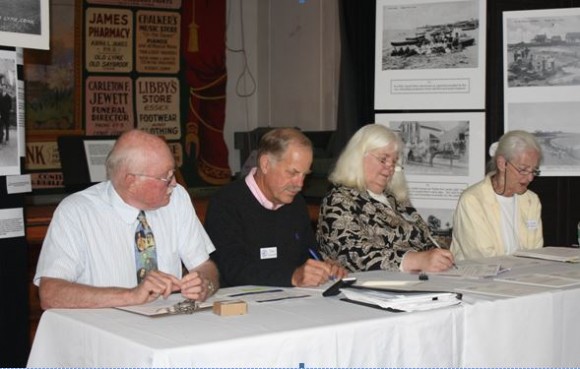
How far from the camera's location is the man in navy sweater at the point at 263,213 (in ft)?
11.7

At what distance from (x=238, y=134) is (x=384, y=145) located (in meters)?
5.71

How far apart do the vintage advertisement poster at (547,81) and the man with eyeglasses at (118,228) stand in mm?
2785

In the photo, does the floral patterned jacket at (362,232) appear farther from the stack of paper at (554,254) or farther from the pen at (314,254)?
the stack of paper at (554,254)

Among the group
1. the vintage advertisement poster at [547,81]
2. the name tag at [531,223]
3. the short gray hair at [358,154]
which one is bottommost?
the name tag at [531,223]

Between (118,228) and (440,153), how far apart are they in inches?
104

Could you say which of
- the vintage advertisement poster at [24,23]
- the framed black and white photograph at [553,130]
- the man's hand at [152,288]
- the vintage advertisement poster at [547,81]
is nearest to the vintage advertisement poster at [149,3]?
the vintage advertisement poster at [547,81]

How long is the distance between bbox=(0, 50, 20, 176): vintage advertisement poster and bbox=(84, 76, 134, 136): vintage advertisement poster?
530cm

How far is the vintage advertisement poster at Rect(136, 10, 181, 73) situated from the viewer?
907cm

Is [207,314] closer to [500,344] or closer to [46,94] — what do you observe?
[500,344]

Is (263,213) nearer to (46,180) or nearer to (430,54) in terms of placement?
(430,54)

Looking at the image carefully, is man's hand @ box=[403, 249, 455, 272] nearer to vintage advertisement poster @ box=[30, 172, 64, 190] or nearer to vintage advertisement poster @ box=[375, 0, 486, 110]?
vintage advertisement poster @ box=[375, 0, 486, 110]

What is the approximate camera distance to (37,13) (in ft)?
11.2

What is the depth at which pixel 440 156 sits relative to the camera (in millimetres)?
5238

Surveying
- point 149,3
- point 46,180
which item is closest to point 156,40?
point 149,3
